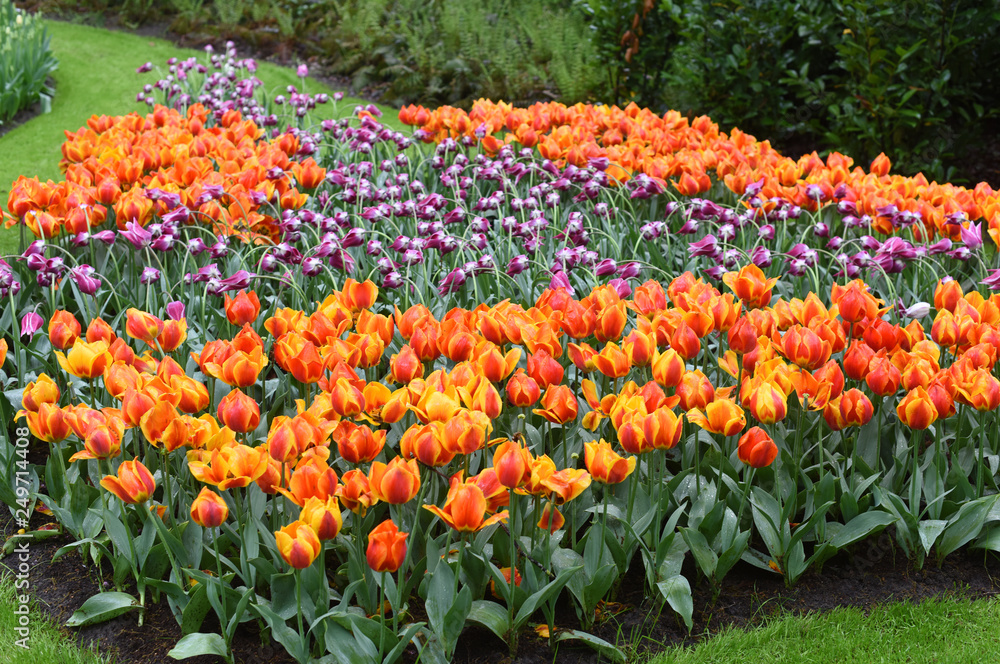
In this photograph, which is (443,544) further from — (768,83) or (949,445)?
(768,83)

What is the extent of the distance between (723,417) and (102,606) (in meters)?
1.56

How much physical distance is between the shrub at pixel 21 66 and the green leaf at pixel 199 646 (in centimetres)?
693

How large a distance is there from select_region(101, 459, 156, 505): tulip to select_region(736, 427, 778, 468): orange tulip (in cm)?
132

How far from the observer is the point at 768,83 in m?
6.16

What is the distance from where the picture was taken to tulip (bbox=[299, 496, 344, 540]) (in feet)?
5.42

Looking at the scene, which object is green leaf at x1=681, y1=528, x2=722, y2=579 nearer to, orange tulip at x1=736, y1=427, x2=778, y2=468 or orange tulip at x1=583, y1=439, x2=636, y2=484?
orange tulip at x1=736, y1=427, x2=778, y2=468

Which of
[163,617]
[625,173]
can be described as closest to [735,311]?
[163,617]

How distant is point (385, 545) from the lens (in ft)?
5.40

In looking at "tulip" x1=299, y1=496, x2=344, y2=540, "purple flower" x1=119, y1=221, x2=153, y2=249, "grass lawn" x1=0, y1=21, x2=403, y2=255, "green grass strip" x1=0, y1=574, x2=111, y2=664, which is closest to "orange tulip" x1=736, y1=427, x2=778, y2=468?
"tulip" x1=299, y1=496, x2=344, y2=540

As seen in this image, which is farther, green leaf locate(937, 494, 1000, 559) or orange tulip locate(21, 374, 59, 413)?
green leaf locate(937, 494, 1000, 559)

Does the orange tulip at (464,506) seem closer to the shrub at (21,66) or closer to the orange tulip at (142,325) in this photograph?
the orange tulip at (142,325)

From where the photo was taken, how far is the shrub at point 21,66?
24.5 feet

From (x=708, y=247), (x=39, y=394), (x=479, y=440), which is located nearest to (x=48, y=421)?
(x=39, y=394)

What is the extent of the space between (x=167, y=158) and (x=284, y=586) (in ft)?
9.98
